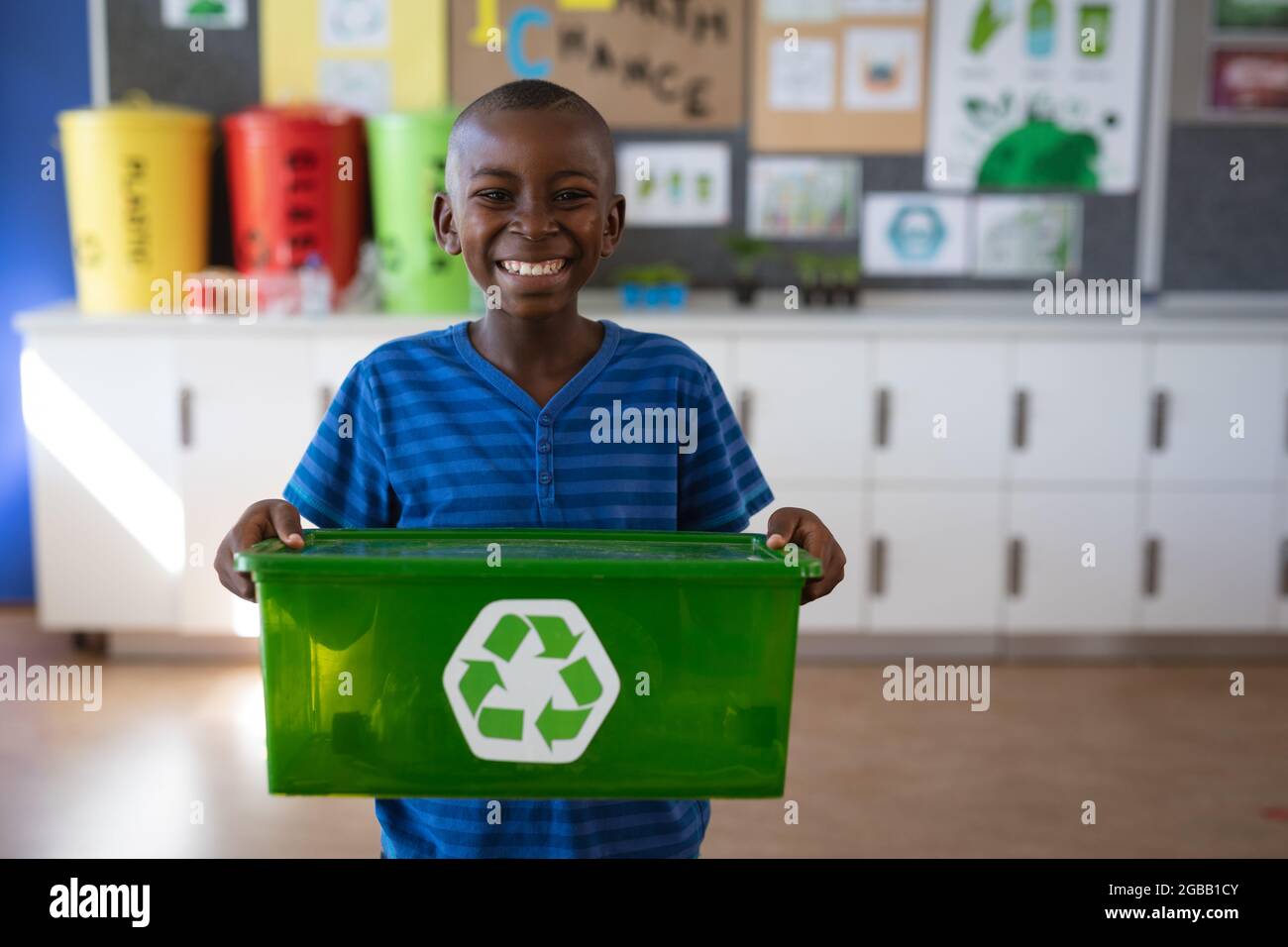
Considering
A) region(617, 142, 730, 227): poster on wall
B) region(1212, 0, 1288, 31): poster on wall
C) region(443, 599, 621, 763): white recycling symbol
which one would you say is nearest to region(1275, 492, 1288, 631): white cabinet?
region(1212, 0, 1288, 31): poster on wall

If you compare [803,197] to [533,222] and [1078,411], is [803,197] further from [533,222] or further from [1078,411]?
[533,222]

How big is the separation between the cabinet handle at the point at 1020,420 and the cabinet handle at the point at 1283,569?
697 mm

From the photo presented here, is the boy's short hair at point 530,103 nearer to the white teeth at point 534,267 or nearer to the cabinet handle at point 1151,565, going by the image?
the white teeth at point 534,267

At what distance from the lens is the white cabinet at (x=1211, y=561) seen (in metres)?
3.56

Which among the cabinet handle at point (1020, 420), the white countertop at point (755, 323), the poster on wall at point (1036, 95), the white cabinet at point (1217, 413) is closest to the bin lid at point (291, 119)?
the white countertop at point (755, 323)

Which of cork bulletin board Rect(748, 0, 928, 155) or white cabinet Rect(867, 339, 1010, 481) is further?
cork bulletin board Rect(748, 0, 928, 155)

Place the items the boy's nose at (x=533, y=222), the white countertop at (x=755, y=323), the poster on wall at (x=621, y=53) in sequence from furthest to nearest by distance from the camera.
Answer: the poster on wall at (x=621, y=53), the white countertop at (x=755, y=323), the boy's nose at (x=533, y=222)

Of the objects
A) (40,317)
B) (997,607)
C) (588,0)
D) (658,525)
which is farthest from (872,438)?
(658,525)

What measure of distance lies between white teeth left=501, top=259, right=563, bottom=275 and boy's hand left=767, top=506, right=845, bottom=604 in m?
0.27

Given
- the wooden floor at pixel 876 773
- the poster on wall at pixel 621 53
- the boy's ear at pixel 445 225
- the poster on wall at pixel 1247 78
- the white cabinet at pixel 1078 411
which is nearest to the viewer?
the boy's ear at pixel 445 225

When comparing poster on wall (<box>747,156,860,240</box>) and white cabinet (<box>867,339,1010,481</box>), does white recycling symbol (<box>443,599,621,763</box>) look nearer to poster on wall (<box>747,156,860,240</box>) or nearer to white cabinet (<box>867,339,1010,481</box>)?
white cabinet (<box>867,339,1010,481</box>)

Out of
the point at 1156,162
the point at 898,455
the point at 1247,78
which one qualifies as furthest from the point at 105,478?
the point at 1247,78

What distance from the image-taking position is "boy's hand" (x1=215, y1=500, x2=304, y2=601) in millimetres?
1055

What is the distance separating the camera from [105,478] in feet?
11.3
